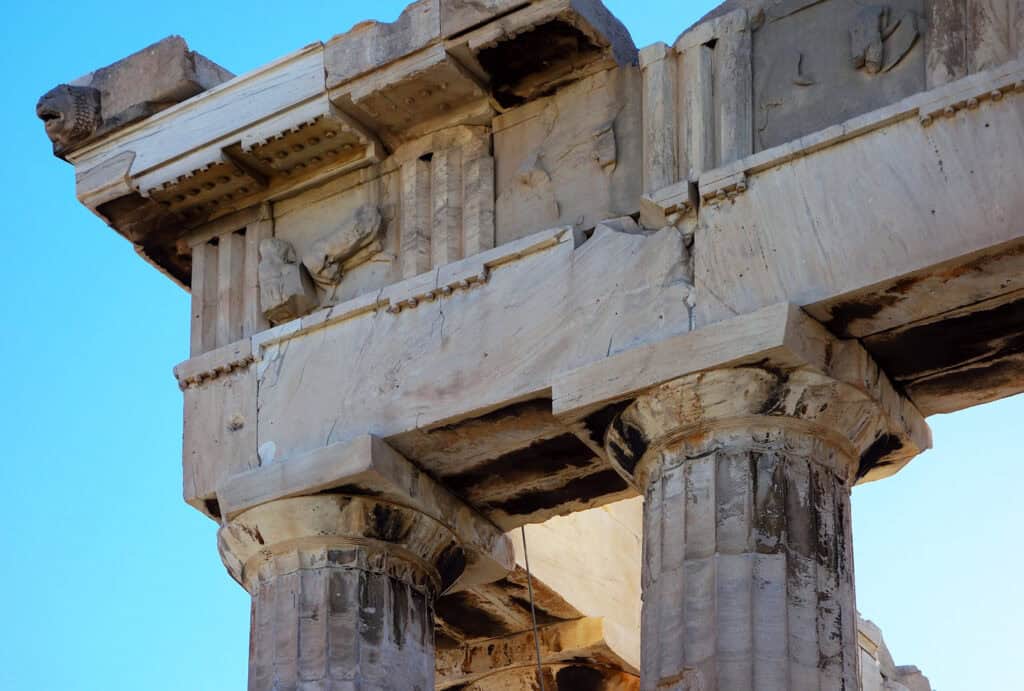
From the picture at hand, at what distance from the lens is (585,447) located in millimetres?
13703

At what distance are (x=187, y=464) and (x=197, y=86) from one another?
7.62 ft

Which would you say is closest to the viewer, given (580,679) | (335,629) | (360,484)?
(335,629)

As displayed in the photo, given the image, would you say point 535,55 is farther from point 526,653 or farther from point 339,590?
point 526,653

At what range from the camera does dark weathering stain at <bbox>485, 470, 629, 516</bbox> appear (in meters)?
14.1

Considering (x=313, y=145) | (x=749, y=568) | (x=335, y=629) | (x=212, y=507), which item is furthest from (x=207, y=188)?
(x=749, y=568)

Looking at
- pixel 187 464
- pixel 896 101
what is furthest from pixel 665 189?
pixel 187 464

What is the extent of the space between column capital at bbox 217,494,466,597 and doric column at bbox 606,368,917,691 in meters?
1.64

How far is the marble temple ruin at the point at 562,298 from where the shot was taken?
1224 centimetres

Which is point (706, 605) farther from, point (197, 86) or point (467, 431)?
point (197, 86)

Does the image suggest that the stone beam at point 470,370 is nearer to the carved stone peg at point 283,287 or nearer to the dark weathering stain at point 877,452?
the carved stone peg at point 283,287

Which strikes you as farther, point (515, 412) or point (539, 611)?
point (539, 611)

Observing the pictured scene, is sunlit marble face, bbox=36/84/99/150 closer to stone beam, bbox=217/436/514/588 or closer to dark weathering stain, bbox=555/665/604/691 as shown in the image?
stone beam, bbox=217/436/514/588

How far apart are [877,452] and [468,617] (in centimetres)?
368

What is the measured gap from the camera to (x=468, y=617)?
1585 centimetres
